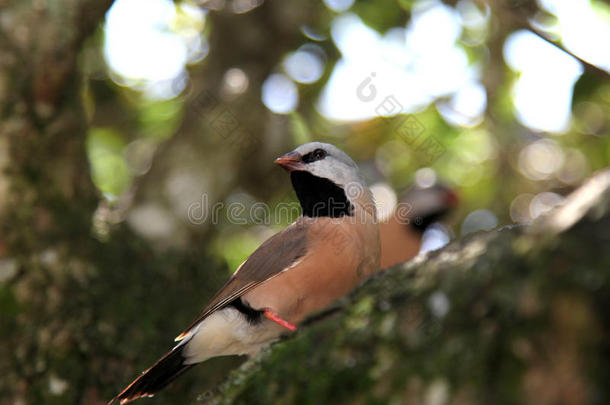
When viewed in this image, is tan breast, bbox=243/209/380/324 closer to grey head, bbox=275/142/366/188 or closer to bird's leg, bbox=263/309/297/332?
bird's leg, bbox=263/309/297/332

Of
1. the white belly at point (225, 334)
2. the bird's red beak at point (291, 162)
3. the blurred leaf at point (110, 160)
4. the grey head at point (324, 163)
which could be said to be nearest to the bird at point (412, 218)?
the grey head at point (324, 163)

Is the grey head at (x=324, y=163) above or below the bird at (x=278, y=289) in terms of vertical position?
above

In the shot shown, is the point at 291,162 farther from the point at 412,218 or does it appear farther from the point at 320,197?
the point at 412,218

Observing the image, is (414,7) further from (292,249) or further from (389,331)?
(389,331)

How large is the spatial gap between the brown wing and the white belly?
0.08 metres

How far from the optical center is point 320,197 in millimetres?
4695

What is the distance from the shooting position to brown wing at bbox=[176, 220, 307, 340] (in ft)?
13.2

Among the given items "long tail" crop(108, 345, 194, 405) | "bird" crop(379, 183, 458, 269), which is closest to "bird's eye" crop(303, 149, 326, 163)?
"long tail" crop(108, 345, 194, 405)

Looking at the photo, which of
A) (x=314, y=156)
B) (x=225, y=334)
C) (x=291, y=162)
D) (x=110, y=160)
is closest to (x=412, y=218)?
(x=314, y=156)

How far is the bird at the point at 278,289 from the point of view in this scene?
3922 mm

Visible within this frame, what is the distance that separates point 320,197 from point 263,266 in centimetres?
82

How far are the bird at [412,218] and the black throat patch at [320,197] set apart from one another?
2089 millimetres

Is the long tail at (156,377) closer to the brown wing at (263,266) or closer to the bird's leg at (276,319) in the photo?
the brown wing at (263,266)

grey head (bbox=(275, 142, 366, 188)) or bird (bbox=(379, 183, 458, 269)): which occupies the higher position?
grey head (bbox=(275, 142, 366, 188))
